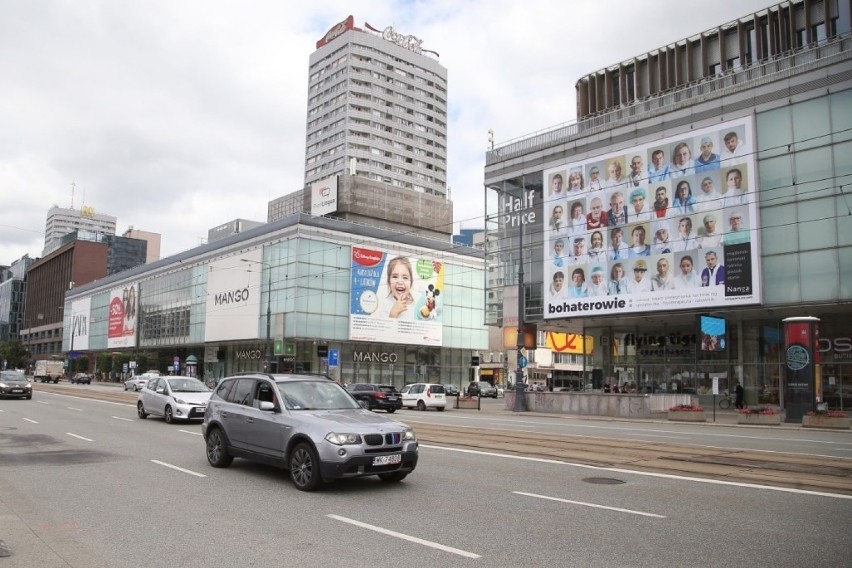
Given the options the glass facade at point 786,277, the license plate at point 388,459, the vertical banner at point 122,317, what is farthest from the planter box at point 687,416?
the vertical banner at point 122,317

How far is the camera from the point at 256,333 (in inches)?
2483

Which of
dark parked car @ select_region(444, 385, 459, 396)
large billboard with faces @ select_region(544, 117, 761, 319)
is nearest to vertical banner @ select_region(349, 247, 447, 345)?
dark parked car @ select_region(444, 385, 459, 396)

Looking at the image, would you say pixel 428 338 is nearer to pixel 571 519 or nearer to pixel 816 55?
pixel 816 55

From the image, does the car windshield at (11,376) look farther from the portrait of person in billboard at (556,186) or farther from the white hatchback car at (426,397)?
the portrait of person in billboard at (556,186)

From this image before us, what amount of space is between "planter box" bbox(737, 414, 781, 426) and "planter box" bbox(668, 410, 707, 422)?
83.4 inches

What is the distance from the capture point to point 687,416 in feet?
92.3

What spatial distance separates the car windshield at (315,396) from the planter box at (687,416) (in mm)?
21032

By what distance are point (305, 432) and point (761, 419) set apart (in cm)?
2109

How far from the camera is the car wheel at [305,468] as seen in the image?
9133 mm

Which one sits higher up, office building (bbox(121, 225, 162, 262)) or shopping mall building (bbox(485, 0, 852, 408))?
office building (bbox(121, 225, 162, 262))

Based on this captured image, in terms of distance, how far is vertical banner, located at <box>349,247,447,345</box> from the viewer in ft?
211

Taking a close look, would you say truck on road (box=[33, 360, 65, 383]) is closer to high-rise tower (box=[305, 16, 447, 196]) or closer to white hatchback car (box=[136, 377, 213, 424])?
high-rise tower (box=[305, 16, 447, 196])

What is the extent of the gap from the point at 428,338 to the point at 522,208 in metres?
27.6

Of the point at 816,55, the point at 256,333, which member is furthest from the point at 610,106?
the point at 256,333
